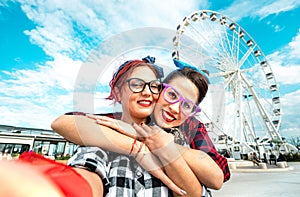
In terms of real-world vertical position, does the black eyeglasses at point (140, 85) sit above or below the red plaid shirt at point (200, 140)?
above

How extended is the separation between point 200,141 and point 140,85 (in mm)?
363

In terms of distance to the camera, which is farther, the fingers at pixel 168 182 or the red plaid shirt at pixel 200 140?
the red plaid shirt at pixel 200 140

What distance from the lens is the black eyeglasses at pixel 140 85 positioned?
86 cm

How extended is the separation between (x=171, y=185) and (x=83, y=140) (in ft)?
1.15

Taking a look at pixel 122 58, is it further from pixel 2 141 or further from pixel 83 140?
pixel 2 141

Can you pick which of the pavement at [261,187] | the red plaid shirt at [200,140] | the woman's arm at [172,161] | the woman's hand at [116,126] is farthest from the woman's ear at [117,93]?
the pavement at [261,187]

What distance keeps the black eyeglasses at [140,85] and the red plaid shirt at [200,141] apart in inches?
8.6

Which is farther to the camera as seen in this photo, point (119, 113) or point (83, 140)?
point (119, 113)

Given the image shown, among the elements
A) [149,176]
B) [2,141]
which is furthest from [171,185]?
[2,141]

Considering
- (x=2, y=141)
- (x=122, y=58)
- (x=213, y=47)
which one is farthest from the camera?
(x=2, y=141)

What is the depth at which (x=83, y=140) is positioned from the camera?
0.70 m

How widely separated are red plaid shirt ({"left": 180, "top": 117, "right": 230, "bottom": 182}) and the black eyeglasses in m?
0.22

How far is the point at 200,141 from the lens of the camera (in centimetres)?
86

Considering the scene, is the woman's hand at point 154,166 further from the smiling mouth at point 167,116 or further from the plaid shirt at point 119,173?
the smiling mouth at point 167,116
